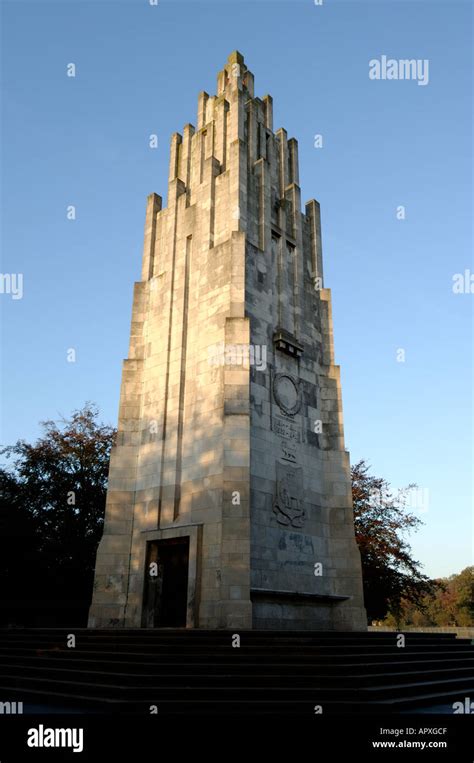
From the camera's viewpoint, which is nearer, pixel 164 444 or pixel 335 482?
pixel 164 444

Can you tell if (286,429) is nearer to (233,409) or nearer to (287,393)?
(287,393)

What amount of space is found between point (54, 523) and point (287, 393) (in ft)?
56.3

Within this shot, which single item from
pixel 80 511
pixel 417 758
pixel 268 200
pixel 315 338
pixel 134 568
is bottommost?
pixel 417 758

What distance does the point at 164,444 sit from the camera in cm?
1884

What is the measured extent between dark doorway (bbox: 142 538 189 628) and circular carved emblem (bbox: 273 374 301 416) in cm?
548

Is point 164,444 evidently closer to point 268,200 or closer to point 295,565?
point 295,565

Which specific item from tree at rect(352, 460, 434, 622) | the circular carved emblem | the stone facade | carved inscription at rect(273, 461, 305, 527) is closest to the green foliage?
tree at rect(352, 460, 434, 622)

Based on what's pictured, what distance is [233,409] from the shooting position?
16.7 m

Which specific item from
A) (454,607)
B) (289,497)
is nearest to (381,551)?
(289,497)

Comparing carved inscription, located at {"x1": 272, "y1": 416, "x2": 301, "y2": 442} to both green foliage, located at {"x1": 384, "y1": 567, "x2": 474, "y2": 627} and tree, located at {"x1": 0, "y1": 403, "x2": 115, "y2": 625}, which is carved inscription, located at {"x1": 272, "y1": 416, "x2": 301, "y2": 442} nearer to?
tree, located at {"x1": 0, "y1": 403, "x2": 115, "y2": 625}

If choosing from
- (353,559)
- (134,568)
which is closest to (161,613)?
(134,568)

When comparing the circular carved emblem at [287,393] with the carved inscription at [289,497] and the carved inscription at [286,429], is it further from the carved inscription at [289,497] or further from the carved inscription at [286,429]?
the carved inscription at [289,497]

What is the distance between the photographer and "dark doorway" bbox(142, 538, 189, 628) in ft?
55.5

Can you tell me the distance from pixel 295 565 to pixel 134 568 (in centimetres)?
515
